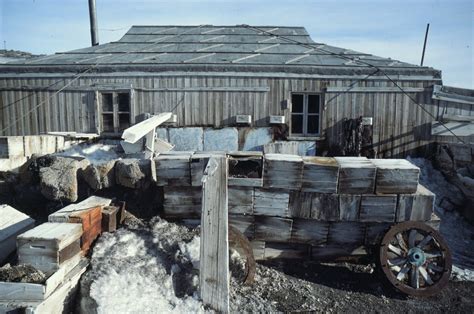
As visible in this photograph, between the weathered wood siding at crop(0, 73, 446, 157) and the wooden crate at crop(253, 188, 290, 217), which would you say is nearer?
the wooden crate at crop(253, 188, 290, 217)

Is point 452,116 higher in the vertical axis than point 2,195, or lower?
higher

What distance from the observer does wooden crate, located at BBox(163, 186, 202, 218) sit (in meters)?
5.40

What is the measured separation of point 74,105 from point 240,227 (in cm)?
868

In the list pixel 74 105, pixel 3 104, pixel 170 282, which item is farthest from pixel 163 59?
pixel 170 282

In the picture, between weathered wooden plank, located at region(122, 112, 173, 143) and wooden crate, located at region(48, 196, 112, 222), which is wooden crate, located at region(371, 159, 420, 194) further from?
wooden crate, located at region(48, 196, 112, 222)

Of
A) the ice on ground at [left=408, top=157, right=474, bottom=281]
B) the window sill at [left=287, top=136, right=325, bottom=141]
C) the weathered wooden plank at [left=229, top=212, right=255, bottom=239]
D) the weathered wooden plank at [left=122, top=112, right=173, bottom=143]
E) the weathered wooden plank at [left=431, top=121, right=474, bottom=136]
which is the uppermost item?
the weathered wooden plank at [left=122, top=112, right=173, bottom=143]

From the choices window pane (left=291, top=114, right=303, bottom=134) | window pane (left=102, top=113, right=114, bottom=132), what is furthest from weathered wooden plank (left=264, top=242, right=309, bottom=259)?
window pane (left=102, top=113, right=114, bottom=132)

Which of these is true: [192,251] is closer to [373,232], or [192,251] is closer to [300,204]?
[300,204]

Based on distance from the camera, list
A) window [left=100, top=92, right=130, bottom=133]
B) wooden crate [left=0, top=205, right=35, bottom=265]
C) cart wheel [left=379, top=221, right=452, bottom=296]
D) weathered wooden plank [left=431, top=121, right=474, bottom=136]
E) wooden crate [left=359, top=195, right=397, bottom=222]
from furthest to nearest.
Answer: window [left=100, top=92, right=130, bottom=133] < weathered wooden plank [left=431, top=121, right=474, bottom=136] < wooden crate [left=359, top=195, right=397, bottom=222] < cart wheel [left=379, top=221, right=452, bottom=296] < wooden crate [left=0, top=205, right=35, bottom=265]

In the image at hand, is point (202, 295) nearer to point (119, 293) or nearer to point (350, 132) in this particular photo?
point (119, 293)

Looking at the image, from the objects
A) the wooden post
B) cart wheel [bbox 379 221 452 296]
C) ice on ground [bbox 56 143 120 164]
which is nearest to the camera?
the wooden post

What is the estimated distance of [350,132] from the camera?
36.6 ft

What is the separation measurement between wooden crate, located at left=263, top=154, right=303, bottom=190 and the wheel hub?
1973mm

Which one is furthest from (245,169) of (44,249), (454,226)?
(454,226)
